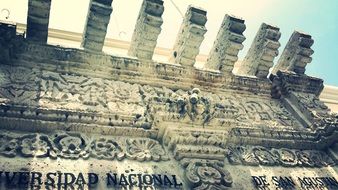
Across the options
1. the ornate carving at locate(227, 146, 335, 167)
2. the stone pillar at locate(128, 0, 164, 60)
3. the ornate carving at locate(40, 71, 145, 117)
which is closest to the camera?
the ornate carving at locate(40, 71, 145, 117)

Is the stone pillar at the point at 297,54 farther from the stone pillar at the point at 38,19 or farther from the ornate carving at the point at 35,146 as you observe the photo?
the ornate carving at the point at 35,146

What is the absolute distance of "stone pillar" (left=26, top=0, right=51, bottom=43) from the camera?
4.95 meters

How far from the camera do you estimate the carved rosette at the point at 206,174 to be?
Result: 4.40 metres

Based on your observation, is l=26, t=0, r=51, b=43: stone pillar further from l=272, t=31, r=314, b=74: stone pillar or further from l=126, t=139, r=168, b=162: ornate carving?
l=272, t=31, r=314, b=74: stone pillar

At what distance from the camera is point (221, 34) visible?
6.15 m

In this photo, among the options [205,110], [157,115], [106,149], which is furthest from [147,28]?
[106,149]

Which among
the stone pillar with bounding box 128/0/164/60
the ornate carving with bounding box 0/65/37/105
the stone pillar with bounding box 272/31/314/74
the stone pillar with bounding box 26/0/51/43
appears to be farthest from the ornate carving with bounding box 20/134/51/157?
the stone pillar with bounding box 272/31/314/74

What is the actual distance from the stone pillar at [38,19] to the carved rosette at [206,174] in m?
2.37

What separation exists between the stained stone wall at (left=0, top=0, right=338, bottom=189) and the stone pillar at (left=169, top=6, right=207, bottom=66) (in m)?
0.01

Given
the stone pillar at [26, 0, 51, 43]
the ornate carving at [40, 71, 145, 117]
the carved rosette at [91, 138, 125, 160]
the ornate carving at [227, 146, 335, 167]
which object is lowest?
the carved rosette at [91, 138, 125, 160]

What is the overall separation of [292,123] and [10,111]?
391cm

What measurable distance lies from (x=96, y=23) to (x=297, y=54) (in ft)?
10.7

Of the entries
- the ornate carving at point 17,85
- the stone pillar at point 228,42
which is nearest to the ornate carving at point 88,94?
the ornate carving at point 17,85

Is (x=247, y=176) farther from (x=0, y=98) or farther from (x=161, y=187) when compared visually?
(x=0, y=98)
